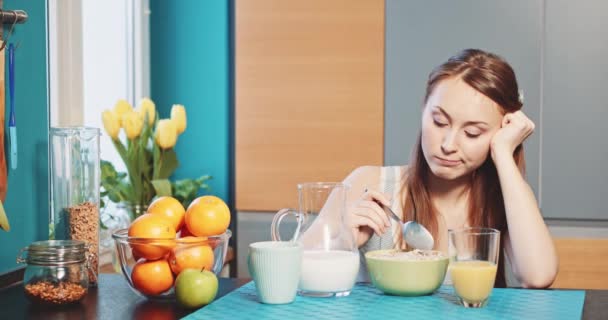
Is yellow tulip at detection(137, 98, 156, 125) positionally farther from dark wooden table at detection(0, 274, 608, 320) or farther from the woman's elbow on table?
the woman's elbow on table

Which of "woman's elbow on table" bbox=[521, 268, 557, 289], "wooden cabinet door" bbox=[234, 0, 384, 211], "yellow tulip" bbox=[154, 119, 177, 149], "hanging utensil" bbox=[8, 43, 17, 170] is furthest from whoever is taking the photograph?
"wooden cabinet door" bbox=[234, 0, 384, 211]

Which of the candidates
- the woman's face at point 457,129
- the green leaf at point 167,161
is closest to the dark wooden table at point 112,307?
the woman's face at point 457,129

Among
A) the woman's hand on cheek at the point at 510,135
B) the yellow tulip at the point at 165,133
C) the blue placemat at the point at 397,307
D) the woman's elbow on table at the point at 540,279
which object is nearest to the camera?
the blue placemat at the point at 397,307

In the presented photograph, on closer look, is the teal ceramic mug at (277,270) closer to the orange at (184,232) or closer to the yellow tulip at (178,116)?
the orange at (184,232)

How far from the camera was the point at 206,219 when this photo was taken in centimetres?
152

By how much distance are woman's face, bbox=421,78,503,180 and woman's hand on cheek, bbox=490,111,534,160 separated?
0.02 meters

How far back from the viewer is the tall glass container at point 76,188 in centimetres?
169

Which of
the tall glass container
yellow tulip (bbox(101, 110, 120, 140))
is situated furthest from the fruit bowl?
yellow tulip (bbox(101, 110, 120, 140))

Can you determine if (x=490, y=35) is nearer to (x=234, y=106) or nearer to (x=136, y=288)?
(x=234, y=106)

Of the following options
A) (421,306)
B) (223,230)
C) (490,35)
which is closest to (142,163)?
(490,35)

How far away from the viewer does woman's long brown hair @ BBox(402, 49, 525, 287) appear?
1915 mm

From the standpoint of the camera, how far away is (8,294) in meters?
1.61

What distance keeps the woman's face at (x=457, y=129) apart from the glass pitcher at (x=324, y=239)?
437mm

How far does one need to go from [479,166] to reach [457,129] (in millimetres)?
202
